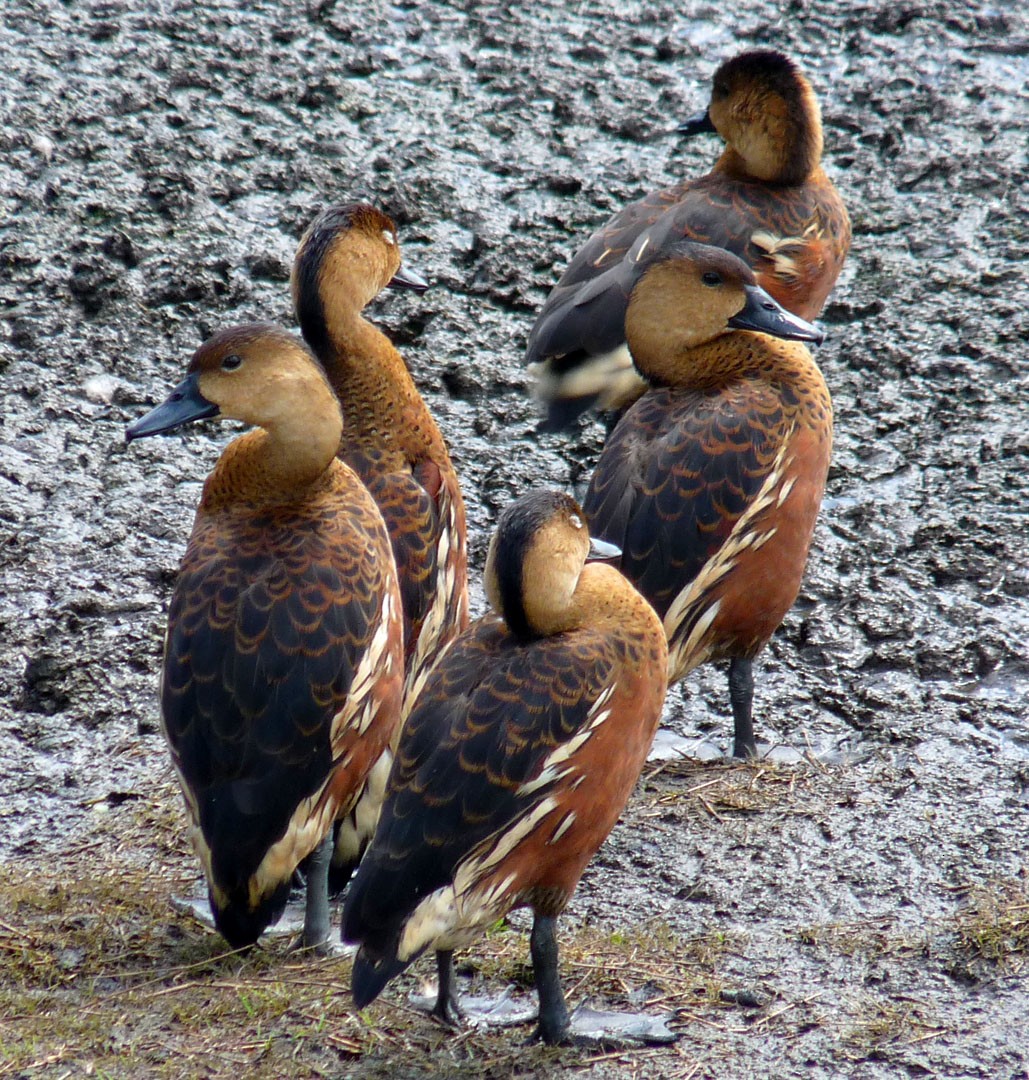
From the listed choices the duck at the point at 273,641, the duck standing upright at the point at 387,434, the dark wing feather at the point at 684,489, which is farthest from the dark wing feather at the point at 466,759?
the dark wing feather at the point at 684,489

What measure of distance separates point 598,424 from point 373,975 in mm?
4043

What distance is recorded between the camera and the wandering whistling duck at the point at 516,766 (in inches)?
157

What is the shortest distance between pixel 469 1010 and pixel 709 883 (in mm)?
1007

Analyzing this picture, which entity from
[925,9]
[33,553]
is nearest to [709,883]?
[33,553]

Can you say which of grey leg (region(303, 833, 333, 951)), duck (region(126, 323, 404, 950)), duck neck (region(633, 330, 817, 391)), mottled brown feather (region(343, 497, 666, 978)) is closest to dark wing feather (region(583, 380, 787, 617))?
duck neck (region(633, 330, 817, 391))

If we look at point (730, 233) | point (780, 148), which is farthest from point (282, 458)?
point (780, 148)

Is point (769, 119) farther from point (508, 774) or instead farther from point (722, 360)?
point (508, 774)

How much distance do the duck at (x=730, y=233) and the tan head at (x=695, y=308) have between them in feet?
2.35

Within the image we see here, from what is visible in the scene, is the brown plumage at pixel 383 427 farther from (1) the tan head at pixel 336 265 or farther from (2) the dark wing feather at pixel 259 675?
(2) the dark wing feather at pixel 259 675

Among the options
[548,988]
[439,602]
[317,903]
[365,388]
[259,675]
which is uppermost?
[365,388]

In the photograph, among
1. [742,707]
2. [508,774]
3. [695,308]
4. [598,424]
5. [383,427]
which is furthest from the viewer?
[598,424]

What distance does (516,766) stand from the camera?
4.05m

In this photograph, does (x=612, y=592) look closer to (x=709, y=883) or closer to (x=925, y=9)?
(x=709, y=883)

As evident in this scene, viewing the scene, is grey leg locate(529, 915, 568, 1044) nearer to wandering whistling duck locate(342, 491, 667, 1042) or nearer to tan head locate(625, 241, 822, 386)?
wandering whistling duck locate(342, 491, 667, 1042)
